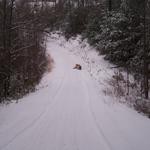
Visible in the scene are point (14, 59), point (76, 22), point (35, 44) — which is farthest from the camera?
point (76, 22)

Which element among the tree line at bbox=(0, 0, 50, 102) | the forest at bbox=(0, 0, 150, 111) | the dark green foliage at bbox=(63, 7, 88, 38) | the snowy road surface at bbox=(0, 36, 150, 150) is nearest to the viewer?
the snowy road surface at bbox=(0, 36, 150, 150)

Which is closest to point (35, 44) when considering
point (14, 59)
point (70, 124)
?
point (14, 59)

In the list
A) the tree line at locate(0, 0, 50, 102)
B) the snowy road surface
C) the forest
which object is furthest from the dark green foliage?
the snowy road surface

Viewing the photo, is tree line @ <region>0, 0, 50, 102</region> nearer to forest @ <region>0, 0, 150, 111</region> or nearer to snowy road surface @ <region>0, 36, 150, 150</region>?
forest @ <region>0, 0, 150, 111</region>

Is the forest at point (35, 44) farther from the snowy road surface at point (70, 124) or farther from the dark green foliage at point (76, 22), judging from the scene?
the dark green foliage at point (76, 22)

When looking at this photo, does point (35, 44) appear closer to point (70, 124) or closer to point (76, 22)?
point (70, 124)

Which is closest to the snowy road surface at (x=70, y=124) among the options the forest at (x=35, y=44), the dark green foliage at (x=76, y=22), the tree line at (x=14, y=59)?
the tree line at (x=14, y=59)

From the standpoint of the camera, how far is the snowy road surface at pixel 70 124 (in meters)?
6.45

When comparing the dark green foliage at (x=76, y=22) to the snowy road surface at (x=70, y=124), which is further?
the dark green foliage at (x=76, y=22)

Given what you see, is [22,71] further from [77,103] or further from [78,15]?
[78,15]

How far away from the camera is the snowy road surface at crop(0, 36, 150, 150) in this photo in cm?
645

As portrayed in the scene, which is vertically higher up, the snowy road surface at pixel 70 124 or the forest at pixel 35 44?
the forest at pixel 35 44

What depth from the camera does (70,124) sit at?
26.6 feet

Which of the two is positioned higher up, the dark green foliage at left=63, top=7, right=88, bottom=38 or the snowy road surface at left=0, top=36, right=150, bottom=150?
the dark green foliage at left=63, top=7, right=88, bottom=38
